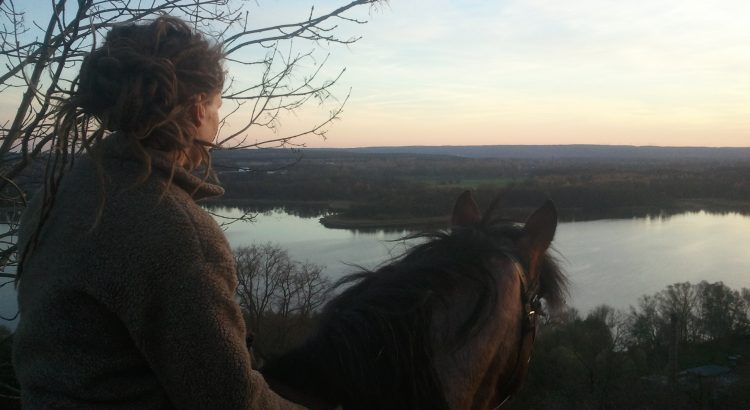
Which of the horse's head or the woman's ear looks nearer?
the woman's ear

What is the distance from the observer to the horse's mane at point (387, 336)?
1337mm

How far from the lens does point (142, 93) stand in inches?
44.8

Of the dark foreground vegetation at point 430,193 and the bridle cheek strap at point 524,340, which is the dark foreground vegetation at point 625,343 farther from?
the bridle cheek strap at point 524,340

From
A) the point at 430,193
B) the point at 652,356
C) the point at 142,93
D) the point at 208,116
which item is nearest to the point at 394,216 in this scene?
the point at 430,193

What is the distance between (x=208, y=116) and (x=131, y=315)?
0.46m

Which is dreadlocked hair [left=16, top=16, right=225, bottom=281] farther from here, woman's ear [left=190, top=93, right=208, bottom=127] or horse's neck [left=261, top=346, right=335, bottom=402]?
horse's neck [left=261, top=346, right=335, bottom=402]

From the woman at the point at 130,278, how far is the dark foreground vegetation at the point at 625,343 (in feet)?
37.2

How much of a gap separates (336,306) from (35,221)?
26.6 inches

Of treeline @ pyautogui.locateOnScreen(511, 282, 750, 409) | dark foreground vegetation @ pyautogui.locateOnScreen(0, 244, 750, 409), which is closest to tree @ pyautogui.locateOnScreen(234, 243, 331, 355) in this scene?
dark foreground vegetation @ pyautogui.locateOnScreen(0, 244, 750, 409)

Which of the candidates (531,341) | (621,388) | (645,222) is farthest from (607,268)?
(531,341)

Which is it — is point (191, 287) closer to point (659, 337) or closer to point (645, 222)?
point (659, 337)

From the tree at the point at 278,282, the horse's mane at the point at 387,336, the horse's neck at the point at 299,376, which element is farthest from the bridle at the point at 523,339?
the tree at the point at 278,282

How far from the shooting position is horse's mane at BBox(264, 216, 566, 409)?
1.34 meters

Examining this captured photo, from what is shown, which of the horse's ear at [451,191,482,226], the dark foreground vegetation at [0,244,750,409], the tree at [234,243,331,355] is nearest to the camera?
the horse's ear at [451,191,482,226]
